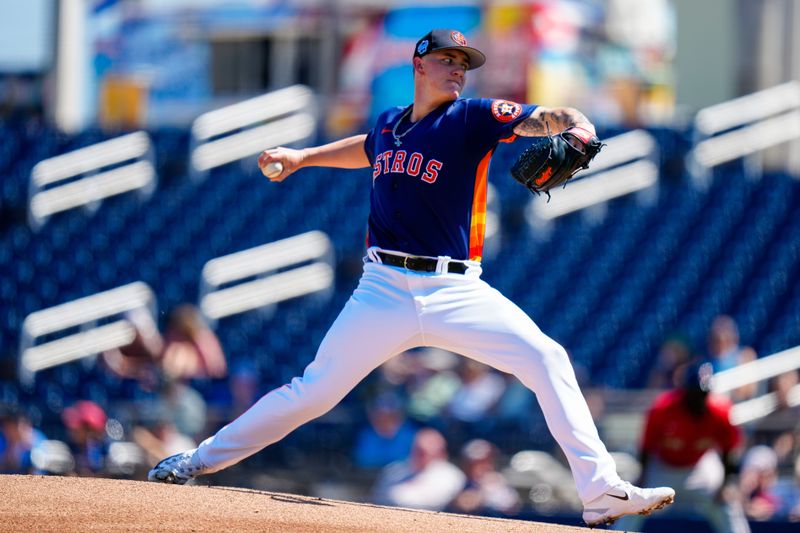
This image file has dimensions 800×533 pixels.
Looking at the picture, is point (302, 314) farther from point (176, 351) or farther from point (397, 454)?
point (397, 454)

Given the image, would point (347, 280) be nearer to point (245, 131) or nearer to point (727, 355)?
point (245, 131)

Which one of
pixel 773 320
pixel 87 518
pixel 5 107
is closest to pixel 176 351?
pixel 773 320

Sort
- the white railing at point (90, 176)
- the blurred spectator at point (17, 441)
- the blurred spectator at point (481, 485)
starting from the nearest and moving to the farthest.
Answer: the blurred spectator at point (481, 485) → the blurred spectator at point (17, 441) → the white railing at point (90, 176)

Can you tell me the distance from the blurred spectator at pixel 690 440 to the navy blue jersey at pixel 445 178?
3129mm

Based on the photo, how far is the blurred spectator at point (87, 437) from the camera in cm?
961

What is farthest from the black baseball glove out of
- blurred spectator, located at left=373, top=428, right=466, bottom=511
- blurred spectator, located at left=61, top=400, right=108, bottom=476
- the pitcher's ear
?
blurred spectator, located at left=61, top=400, right=108, bottom=476

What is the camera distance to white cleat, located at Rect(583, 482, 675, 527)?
4.83 meters

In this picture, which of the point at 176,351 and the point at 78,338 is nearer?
the point at 176,351

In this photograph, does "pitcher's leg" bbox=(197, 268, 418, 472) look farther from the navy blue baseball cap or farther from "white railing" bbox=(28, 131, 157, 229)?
"white railing" bbox=(28, 131, 157, 229)

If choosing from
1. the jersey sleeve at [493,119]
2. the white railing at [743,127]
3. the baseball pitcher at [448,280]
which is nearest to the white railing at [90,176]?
the white railing at [743,127]

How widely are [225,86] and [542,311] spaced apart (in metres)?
17.3

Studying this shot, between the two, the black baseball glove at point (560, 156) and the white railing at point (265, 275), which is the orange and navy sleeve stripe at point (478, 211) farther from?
the white railing at point (265, 275)

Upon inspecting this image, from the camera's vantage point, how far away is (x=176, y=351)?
1085cm

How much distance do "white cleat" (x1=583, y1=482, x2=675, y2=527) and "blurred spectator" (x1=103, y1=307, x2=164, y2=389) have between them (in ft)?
22.0
